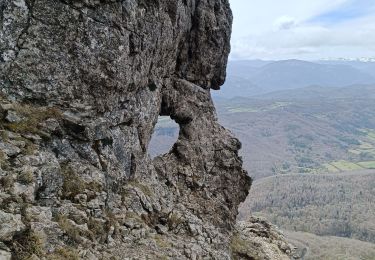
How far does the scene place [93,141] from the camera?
94.4ft

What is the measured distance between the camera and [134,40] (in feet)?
104

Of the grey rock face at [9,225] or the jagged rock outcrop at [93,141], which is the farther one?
the jagged rock outcrop at [93,141]

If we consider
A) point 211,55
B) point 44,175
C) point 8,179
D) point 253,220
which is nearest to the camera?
point 8,179

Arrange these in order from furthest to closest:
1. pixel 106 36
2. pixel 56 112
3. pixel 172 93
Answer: pixel 172 93 → pixel 106 36 → pixel 56 112

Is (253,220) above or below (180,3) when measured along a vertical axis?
below

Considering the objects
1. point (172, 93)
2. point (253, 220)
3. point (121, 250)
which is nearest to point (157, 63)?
point (172, 93)

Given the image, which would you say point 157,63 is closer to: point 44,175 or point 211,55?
point 211,55

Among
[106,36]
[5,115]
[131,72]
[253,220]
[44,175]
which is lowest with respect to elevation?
[253,220]

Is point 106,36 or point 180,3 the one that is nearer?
point 106,36

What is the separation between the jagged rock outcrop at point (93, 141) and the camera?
22688 mm

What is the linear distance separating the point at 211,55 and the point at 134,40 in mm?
18146

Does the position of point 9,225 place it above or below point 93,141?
below

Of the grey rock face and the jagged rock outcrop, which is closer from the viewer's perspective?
the grey rock face

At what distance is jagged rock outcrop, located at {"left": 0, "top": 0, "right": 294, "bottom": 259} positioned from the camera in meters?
22.7
